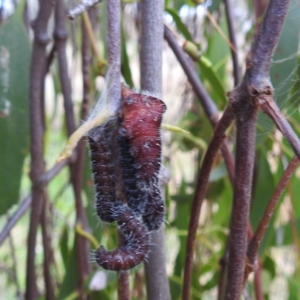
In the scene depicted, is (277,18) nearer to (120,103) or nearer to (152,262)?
(120,103)

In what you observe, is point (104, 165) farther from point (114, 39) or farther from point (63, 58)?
point (63, 58)

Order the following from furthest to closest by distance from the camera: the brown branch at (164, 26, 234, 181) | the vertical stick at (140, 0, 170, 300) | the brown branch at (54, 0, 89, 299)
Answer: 1. the brown branch at (54, 0, 89, 299)
2. the brown branch at (164, 26, 234, 181)
3. the vertical stick at (140, 0, 170, 300)

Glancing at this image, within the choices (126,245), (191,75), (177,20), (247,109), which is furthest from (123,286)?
(177,20)

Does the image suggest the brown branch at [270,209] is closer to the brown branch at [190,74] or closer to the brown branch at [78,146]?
the brown branch at [190,74]

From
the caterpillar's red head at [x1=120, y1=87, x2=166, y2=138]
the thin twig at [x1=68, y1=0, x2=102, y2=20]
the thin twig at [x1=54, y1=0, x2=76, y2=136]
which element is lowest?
the caterpillar's red head at [x1=120, y1=87, x2=166, y2=138]

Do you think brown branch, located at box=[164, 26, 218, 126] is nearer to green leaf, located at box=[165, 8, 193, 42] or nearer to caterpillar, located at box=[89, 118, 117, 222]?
green leaf, located at box=[165, 8, 193, 42]

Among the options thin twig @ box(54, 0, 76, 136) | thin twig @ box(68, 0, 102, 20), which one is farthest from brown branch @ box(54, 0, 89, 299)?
thin twig @ box(68, 0, 102, 20)

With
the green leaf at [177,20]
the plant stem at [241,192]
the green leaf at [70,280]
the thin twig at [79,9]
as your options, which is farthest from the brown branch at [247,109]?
the green leaf at [70,280]
